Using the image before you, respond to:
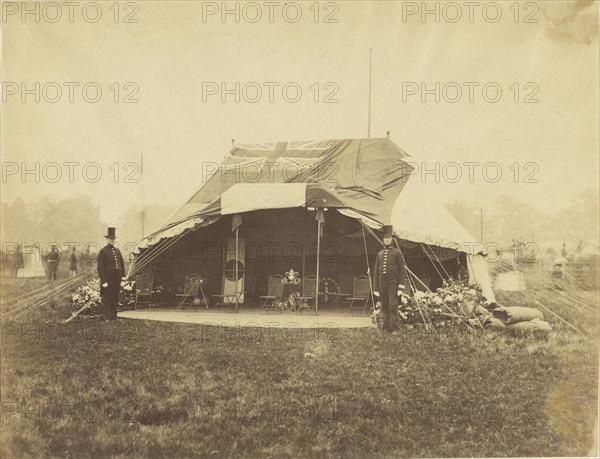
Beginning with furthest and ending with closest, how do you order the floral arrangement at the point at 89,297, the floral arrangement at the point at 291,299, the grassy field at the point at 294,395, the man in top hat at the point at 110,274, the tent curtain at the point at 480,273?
1. the floral arrangement at the point at 291,299
2. the tent curtain at the point at 480,273
3. the man in top hat at the point at 110,274
4. the floral arrangement at the point at 89,297
5. the grassy field at the point at 294,395

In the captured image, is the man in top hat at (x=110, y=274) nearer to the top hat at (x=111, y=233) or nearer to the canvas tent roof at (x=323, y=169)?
the top hat at (x=111, y=233)

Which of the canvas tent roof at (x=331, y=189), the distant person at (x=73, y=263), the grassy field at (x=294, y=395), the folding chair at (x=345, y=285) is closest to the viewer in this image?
the grassy field at (x=294, y=395)

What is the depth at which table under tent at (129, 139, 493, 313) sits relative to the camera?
7844 mm

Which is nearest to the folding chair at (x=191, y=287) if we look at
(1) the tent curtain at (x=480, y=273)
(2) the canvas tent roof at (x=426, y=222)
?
(2) the canvas tent roof at (x=426, y=222)

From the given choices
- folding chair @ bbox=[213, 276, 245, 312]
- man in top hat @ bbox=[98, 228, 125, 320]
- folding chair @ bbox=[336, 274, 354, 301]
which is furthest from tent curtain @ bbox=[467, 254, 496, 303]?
man in top hat @ bbox=[98, 228, 125, 320]

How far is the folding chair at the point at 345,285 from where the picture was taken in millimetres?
9422

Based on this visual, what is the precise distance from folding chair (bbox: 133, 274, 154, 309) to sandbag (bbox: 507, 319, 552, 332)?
5.13 metres

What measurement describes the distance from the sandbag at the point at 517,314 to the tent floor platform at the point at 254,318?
5.02 feet

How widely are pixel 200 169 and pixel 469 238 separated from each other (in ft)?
11.9

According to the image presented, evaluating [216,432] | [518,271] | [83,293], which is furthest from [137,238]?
[518,271]

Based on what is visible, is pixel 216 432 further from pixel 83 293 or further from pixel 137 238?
pixel 137 238
